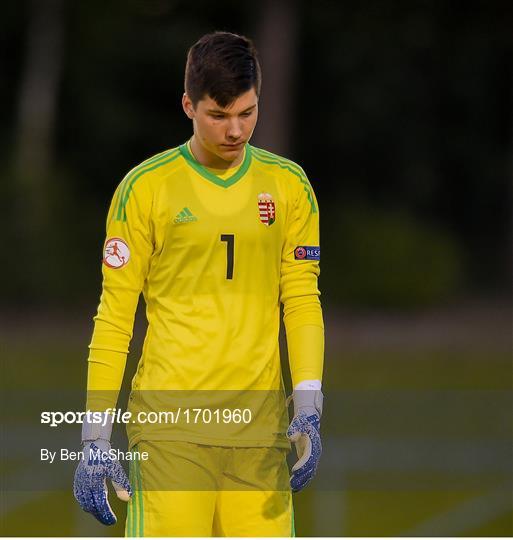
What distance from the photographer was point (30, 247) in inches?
957

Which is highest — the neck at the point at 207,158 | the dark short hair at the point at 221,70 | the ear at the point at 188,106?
the dark short hair at the point at 221,70

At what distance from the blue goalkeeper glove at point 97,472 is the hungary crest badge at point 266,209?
957 mm

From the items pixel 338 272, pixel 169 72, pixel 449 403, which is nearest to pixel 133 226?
pixel 449 403

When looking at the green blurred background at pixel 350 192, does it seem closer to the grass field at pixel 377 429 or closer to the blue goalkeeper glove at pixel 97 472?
the grass field at pixel 377 429

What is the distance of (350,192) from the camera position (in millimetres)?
32438

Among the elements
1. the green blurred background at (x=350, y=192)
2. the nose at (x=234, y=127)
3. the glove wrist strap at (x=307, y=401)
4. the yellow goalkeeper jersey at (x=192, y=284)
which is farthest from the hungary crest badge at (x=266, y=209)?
the green blurred background at (x=350, y=192)

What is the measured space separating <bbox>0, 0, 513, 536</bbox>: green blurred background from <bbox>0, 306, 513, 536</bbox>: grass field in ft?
0.17

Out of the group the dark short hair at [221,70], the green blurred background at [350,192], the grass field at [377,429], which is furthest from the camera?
the green blurred background at [350,192]

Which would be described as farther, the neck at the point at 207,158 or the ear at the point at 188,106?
the neck at the point at 207,158

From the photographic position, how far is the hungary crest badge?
16.4 ft

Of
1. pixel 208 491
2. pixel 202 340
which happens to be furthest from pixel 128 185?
pixel 208 491

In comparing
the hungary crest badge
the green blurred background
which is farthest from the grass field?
the hungary crest badge

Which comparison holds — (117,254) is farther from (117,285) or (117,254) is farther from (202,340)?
(202,340)

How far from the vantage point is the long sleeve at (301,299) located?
16.6 feet
